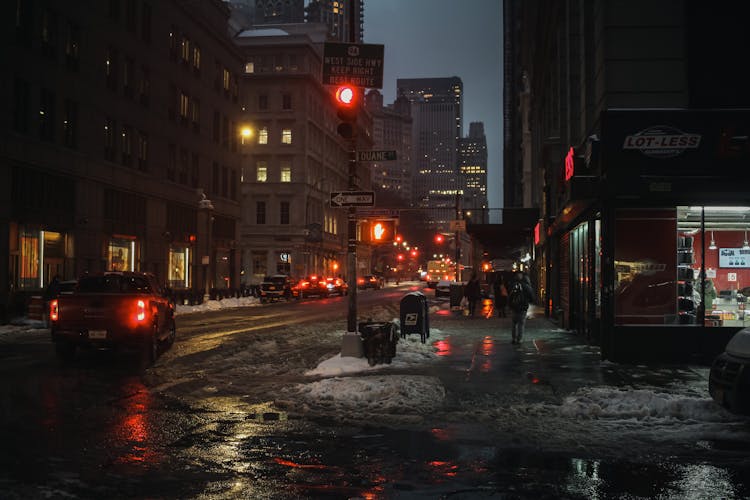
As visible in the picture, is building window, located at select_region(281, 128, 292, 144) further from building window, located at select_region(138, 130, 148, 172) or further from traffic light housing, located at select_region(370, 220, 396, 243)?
traffic light housing, located at select_region(370, 220, 396, 243)

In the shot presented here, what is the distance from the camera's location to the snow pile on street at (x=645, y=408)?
927cm

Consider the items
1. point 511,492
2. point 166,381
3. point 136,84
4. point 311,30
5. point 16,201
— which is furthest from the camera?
point 311,30

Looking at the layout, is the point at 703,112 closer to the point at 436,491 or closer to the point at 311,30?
the point at 436,491

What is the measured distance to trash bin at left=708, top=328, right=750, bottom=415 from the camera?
832 cm

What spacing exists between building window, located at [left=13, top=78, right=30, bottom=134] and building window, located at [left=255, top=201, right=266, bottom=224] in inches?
2024

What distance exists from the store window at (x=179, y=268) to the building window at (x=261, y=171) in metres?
34.2

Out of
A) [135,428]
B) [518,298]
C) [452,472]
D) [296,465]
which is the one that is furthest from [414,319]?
[452,472]

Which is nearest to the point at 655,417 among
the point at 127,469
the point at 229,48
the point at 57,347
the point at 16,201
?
the point at 127,469

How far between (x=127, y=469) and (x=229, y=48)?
54458 mm

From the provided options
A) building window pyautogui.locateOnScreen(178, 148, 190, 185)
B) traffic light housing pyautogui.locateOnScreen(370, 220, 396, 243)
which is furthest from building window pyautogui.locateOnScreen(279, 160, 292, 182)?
traffic light housing pyautogui.locateOnScreen(370, 220, 396, 243)

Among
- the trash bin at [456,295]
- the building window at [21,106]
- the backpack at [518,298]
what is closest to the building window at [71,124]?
the building window at [21,106]

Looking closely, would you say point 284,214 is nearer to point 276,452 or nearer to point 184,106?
point 184,106

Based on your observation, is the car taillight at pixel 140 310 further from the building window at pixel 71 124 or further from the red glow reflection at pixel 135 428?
the building window at pixel 71 124

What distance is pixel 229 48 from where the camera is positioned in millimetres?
57344
